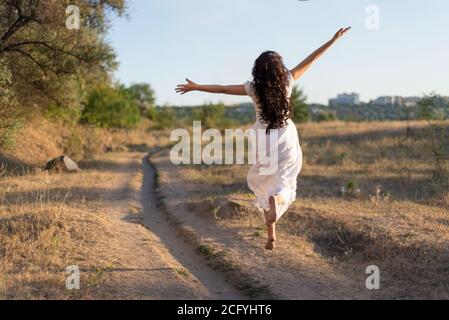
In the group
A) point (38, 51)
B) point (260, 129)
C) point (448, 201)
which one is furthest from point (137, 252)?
point (38, 51)

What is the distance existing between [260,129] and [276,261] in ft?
6.60

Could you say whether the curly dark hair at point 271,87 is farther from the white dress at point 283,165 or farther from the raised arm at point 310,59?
the raised arm at point 310,59

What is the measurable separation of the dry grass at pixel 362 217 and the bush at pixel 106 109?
52.7 ft

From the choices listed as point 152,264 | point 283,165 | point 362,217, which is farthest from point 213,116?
point 283,165

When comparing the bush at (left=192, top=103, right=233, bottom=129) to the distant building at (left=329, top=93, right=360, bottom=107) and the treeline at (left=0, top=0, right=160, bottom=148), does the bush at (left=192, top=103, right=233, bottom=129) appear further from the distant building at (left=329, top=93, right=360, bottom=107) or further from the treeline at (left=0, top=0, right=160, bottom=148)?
the distant building at (left=329, top=93, right=360, bottom=107)

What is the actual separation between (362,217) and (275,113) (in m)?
4.24

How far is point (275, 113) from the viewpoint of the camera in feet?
21.5

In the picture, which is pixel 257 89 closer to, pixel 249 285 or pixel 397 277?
pixel 249 285

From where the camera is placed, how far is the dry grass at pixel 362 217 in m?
7.08

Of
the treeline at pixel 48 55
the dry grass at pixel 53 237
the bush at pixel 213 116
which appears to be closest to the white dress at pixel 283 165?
the dry grass at pixel 53 237

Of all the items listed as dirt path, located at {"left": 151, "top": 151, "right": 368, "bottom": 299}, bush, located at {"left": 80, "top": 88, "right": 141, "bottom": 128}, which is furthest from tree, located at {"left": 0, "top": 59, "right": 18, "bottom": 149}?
bush, located at {"left": 80, "top": 88, "right": 141, "bottom": 128}

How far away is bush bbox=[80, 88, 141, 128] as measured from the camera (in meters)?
34.5

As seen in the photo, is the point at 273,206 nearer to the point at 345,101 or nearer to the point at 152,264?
the point at 152,264
